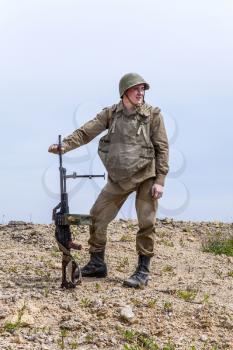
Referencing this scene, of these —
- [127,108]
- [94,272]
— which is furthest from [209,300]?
[127,108]

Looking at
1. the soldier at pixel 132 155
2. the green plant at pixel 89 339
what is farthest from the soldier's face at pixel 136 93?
the green plant at pixel 89 339

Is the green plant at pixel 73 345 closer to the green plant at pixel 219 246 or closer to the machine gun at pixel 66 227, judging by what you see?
the machine gun at pixel 66 227

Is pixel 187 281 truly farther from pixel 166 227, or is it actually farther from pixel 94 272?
pixel 166 227

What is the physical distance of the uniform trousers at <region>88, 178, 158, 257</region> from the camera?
8156 mm

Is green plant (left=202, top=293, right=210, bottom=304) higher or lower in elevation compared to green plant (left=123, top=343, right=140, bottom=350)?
higher

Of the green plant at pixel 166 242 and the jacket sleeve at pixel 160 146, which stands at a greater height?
the jacket sleeve at pixel 160 146

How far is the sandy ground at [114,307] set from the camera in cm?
659

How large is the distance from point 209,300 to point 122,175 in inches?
72.8

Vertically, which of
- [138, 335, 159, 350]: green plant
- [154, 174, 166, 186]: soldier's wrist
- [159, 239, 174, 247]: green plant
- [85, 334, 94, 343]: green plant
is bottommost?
[138, 335, 159, 350]: green plant

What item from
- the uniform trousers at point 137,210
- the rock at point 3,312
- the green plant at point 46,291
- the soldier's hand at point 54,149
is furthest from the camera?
the uniform trousers at point 137,210

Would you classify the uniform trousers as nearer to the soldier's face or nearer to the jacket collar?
the jacket collar

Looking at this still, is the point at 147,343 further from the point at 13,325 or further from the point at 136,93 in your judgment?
the point at 136,93

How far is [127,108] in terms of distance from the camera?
8062 mm

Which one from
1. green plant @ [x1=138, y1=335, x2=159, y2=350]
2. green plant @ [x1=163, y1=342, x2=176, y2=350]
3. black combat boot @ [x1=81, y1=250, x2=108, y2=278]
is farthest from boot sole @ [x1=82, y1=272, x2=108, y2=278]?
green plant @ [x1=163, y1=342, x2=176, y2=350]
